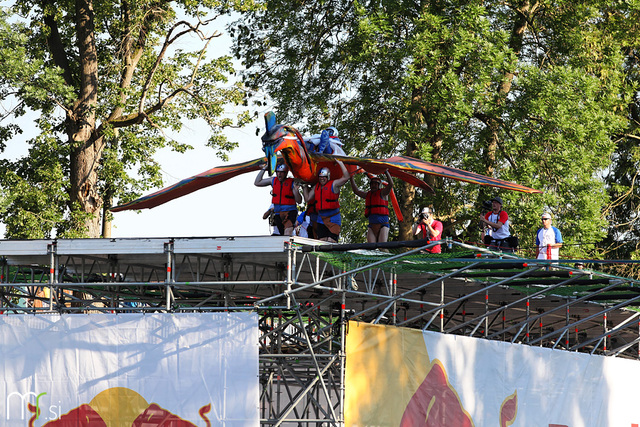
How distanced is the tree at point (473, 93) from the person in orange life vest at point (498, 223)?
536 cm

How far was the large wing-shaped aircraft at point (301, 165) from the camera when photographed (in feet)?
57.4

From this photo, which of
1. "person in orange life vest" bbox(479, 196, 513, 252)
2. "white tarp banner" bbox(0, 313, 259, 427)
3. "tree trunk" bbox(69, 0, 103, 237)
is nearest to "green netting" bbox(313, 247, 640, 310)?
"person in orange life vest" bbox(479, 196, 513, 252)

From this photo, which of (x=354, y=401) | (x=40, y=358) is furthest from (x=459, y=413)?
(x=40, y=358)

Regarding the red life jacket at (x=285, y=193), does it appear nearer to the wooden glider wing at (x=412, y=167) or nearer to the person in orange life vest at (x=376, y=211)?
the wooden glider wing at (x=412, y=167)

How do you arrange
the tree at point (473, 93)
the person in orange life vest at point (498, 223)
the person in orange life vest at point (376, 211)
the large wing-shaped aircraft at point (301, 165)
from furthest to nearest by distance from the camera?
the tree at point (473, 93), the person in orange life vest at point (498, 223), the person in orange life vest at point (376, 211), the large wing-shaped aircraft at point (301, 165)

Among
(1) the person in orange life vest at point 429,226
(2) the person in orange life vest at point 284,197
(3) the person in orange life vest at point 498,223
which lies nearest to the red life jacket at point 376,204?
(1) the person in orange life vest at point 429,226

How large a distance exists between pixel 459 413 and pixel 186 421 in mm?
5473

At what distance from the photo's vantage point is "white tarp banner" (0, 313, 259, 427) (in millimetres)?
15078

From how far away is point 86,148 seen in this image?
28703 mm

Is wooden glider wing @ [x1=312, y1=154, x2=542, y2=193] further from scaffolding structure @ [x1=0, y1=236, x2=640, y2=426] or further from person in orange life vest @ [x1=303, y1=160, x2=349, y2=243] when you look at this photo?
scaffolding structure @ [x1=0, y1=236, x2=640, y2=426]

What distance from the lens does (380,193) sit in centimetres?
1834

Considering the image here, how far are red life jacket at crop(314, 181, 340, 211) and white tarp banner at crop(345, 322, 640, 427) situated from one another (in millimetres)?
2427

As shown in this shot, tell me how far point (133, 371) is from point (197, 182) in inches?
225

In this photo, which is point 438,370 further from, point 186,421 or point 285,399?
point 285,399
